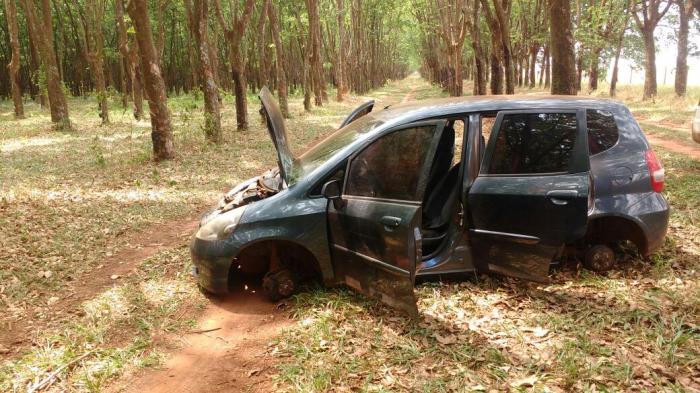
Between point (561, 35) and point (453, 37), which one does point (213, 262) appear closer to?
point (561, 35)

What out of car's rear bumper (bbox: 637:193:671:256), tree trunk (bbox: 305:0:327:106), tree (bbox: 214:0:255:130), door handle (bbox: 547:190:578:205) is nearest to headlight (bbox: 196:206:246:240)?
door handle (bbox: 547:190:578:205)

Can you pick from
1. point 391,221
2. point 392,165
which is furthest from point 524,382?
point 392,165

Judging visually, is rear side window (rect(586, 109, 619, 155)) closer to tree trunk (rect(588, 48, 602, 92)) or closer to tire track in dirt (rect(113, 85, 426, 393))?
tire track in dirt (rect(113, 85, 426, 393))

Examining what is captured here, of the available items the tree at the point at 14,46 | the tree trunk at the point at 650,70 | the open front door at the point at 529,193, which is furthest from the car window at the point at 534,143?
the tree trunk at the point at 650,70

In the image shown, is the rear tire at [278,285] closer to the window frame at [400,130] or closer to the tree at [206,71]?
the window frame at [400,130]

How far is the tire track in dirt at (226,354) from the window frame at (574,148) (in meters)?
2.22

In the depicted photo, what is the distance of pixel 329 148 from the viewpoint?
4562mm

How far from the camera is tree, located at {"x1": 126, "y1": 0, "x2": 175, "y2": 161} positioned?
32.9 ft

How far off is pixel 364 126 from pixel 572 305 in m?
2.43

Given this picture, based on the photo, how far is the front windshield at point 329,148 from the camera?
14.1 feet

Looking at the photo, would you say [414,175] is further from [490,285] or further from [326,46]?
[326,46]

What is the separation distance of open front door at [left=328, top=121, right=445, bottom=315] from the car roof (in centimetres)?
24

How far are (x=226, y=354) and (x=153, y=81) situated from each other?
8386 mm

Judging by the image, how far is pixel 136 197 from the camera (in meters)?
8.16
